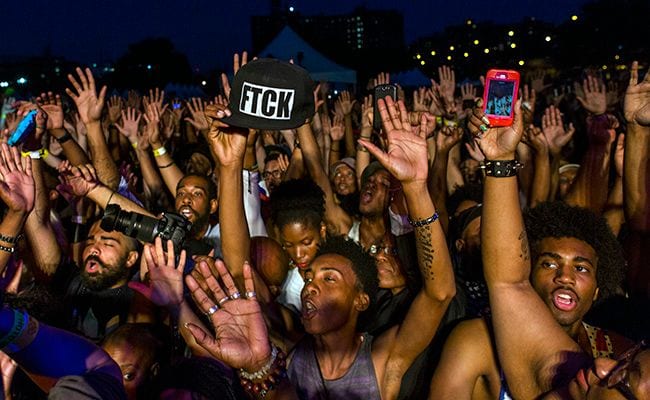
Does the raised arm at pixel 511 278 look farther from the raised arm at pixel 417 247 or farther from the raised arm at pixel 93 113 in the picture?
the raised arm at pixel 93 113

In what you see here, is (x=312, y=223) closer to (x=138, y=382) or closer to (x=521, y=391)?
(x=138, y=382)

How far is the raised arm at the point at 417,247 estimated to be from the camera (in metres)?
2.44

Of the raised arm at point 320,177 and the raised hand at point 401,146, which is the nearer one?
the raised hand at point 401,146

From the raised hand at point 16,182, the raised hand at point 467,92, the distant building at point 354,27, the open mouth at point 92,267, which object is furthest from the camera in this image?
the distant building at point 354,27

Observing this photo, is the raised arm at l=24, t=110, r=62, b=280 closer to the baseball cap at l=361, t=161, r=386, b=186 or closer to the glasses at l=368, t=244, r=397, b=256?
the glasses at l=368, t=244, r=397, b=256

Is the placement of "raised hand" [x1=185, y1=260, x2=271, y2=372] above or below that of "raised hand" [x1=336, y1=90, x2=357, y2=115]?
below

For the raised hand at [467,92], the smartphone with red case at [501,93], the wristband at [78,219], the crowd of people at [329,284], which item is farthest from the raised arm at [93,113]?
the raised hand at [467,92]

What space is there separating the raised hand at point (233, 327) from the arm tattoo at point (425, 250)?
650mm

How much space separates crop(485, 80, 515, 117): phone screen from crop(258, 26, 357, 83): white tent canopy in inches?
530

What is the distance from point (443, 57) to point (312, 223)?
42907 millimetres

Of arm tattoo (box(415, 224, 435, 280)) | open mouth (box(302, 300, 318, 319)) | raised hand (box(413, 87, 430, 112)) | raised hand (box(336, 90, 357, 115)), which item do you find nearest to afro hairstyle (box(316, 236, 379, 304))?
open mouth (box(302, 300, 318, 319))

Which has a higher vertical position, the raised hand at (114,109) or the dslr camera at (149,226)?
the raised hand at (114,109)

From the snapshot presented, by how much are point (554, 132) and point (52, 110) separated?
3847 millimetres

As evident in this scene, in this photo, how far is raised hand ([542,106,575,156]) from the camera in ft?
16.8
